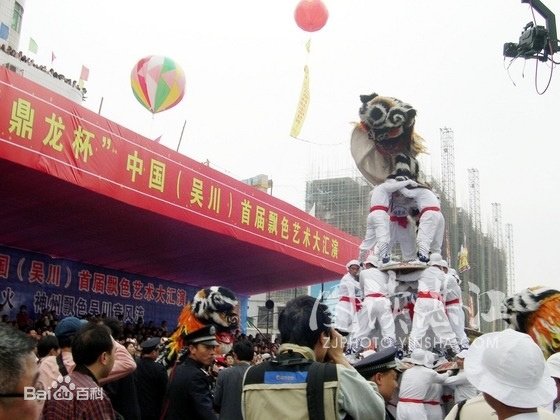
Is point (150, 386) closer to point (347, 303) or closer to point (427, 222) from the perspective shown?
point (347, 303)

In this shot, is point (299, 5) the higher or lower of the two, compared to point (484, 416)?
higher

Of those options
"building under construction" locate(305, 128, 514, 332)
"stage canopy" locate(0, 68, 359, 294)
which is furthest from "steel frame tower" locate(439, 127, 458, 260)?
"stage canopy" locate(0, 68, 359, 294)

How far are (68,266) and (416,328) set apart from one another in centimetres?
874

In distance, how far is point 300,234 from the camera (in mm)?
13781

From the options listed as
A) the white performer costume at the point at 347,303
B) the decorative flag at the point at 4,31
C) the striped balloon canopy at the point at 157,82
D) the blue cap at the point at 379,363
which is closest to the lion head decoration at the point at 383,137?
the white performer costume at the point at 347,303

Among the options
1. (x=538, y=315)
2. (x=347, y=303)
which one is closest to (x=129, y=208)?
(x=347, y=303)

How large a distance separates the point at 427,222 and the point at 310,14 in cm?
403

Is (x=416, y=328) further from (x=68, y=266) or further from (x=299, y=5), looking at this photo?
(x=68, y=266)

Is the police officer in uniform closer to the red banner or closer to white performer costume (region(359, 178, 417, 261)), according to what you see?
white performer costume (region(359, 178, 417, 261))

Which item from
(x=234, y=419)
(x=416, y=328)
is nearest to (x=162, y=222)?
(x=416, y=328)

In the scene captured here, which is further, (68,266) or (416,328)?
(68,266)

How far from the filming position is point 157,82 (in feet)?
41.0

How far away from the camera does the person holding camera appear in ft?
6.57

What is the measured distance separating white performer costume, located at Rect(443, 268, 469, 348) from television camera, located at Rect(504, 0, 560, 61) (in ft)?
7.66
